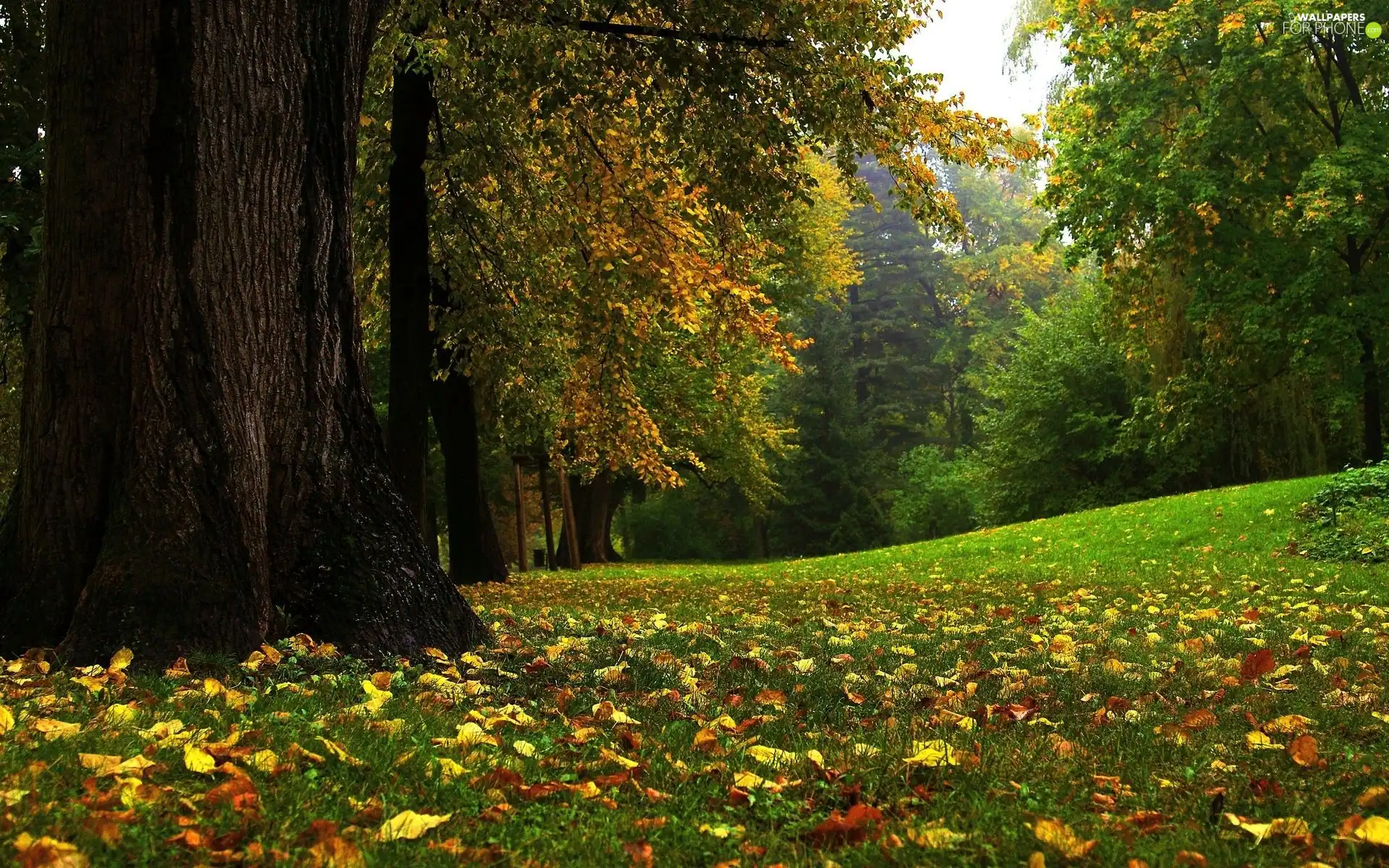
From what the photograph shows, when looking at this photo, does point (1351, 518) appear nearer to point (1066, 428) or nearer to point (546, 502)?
point (546, 502)

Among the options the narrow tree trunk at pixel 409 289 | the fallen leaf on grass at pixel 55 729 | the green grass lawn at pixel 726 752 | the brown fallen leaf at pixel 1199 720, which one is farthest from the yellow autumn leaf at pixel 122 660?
the narrow tree trunk at pixel 409 289

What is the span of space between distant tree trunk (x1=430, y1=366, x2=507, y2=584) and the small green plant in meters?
10.9

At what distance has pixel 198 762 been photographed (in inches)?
93.8

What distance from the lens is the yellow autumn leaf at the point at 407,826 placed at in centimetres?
205

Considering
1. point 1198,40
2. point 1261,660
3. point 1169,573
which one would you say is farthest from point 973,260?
point 1261,660

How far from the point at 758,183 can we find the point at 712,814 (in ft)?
26.3

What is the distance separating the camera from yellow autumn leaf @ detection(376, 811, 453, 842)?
2049 millimetres

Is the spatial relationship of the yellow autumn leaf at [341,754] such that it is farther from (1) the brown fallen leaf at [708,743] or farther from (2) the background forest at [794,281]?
(2) the background forest at [794,281]

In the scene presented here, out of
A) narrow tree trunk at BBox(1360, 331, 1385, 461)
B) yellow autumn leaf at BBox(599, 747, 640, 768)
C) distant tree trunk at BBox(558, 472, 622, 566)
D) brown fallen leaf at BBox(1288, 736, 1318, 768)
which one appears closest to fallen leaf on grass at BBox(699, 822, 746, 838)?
yellow autumn leaf at BBox(599, 747, 640, 768)

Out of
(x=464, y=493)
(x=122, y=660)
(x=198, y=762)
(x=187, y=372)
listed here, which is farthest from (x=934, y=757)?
(x=464, y=493)

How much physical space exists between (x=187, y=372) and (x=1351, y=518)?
46.9ft

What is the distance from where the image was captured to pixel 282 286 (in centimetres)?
457

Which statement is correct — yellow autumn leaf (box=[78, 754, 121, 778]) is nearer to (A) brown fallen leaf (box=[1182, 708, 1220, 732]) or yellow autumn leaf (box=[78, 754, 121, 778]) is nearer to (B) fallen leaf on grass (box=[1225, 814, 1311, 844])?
(B) fallen leaf on grass (box=[1225, 814, 1311, 844])

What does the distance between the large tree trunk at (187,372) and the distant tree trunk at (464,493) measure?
29.4 ft
